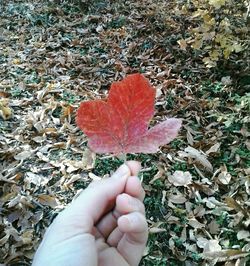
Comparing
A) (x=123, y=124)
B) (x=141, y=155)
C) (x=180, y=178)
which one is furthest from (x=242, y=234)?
(x=123, y=124)

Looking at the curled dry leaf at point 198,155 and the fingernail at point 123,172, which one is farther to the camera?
the curled dry leaf at point 198,155

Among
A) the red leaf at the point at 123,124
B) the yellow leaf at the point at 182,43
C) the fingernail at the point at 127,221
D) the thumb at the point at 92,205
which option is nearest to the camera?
the red leaf at the point at 123,124

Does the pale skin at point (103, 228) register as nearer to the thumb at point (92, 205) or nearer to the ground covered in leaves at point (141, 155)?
the thumb at point (92, 205)

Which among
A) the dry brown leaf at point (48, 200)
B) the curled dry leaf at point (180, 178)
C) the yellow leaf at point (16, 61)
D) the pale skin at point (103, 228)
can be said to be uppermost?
the pale skin at point (103, 228)

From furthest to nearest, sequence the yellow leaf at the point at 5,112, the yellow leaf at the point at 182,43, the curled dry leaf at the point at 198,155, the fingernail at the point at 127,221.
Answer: the yellow leaf at the point at 182,43
the yellow leaf at the point at 5,112
the curled dry leaf at the point at 198,155
the fingernail at the point at 127,221

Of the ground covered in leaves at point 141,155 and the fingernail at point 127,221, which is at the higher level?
the fingernail at point 127,221

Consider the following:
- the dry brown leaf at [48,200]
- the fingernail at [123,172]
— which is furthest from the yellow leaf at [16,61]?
the fingernail at [123,172]

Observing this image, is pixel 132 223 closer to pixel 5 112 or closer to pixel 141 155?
pixel 141 155

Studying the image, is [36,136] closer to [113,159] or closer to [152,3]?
[113,159]
